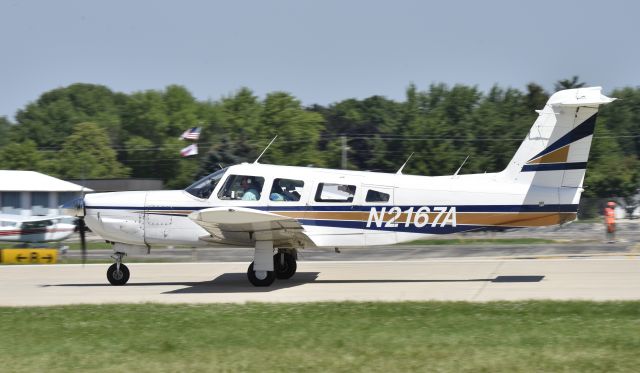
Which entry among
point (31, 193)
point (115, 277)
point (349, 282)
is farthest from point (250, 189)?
point (31, 193)

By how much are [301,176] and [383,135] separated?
6299cm

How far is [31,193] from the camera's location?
47438mm

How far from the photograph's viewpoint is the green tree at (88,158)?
73000 millimetres

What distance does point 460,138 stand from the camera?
7012cm

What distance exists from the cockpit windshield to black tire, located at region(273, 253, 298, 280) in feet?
6.38

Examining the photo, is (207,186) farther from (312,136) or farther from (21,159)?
(21,159)

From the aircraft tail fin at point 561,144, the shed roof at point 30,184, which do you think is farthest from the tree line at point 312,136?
the aircraft tail fin at point 561,144

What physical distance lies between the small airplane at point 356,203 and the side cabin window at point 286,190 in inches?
0.7

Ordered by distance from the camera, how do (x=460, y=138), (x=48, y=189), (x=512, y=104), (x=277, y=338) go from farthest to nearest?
(x=512, y=104)
(x=460, y=138)
(x=48, y=189)
(x=277, y=338)

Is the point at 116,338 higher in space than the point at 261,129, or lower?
lower

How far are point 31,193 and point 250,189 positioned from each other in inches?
1411

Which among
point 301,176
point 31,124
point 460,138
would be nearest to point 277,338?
point 301,176

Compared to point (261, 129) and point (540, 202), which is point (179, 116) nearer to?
point (261, 129)

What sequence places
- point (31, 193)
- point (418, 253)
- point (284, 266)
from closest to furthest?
point (284, 266)
point (418, 253)
point (31, 193)
